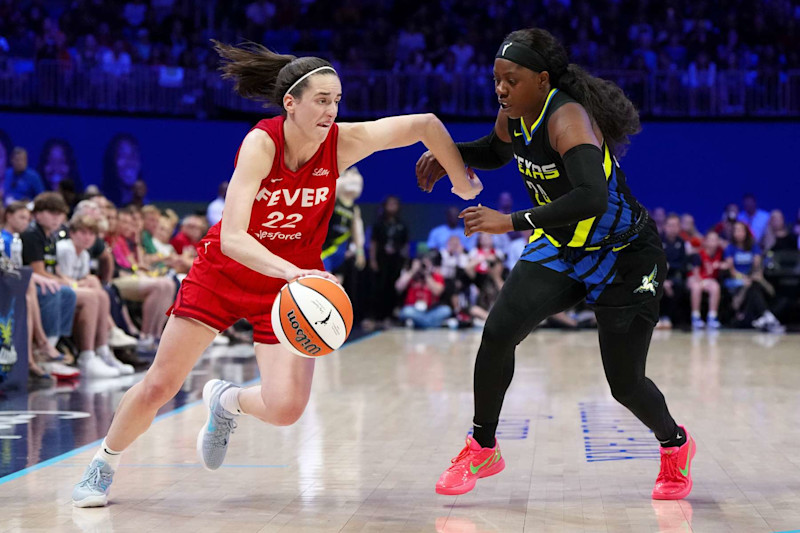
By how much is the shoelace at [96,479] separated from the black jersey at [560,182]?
1838 millimetres

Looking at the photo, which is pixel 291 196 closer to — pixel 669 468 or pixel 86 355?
pixel 669 468

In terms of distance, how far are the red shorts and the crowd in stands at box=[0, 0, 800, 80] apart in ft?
46.0

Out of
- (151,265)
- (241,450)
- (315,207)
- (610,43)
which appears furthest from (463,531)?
(610,43)

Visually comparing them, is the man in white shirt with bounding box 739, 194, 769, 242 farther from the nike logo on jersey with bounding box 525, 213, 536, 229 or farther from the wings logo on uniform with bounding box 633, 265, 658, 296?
the nike logo on jersey with bounding box 525, 213, 536, 229

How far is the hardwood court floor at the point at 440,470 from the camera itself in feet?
11.7

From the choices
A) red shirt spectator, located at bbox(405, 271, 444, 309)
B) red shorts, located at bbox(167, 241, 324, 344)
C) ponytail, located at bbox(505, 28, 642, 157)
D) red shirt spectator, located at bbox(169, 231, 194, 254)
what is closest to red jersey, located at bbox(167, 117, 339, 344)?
red shorts, located at bbox(167, 241, 324, 344)

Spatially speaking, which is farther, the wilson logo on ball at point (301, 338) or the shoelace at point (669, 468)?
the shoelace at point (669, 468)

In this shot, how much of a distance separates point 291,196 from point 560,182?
38.1 inches

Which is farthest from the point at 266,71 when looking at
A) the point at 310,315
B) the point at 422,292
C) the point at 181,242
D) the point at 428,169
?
the point at 422,292

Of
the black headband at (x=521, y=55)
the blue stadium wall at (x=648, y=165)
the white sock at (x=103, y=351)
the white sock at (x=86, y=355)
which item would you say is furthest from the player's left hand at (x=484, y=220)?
the blue stadium wall at (x=648, y=165)

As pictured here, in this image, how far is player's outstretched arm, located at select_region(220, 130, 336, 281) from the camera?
3.49 meters

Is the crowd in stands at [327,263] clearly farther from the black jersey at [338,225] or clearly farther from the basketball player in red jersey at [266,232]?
the basketball player in red jersey at [266,232]

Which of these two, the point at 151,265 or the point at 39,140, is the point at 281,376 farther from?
the point at 39,140

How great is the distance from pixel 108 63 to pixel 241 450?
13.0 meters
